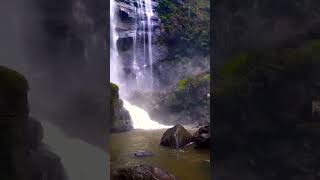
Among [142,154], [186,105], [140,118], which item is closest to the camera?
[142,154]

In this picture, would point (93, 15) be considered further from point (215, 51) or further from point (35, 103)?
point (215, 51)

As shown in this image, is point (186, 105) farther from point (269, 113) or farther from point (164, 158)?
point (269, 113)

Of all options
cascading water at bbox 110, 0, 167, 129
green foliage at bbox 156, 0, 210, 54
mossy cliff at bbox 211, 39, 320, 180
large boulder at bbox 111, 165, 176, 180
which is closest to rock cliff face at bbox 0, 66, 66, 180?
mossy cliff at bbox 211, 39, 320, 180

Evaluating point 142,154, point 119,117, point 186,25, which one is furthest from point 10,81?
point 186,25

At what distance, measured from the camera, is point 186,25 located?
19.2m

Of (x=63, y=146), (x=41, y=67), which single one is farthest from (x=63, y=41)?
(x=63, y=146)

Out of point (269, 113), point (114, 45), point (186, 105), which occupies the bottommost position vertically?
point (186, 105)

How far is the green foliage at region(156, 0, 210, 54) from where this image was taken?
1888 cm

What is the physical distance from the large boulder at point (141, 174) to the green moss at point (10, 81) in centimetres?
484

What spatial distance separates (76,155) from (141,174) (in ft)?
15.1

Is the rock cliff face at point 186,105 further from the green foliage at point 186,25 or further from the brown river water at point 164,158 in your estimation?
the brown river water at point 164,158

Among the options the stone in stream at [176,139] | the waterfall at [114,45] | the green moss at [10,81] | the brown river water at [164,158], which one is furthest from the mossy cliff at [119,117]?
the green moss at [10,81]

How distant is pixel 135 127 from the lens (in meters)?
15.4

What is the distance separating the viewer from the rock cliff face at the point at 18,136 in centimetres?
255
